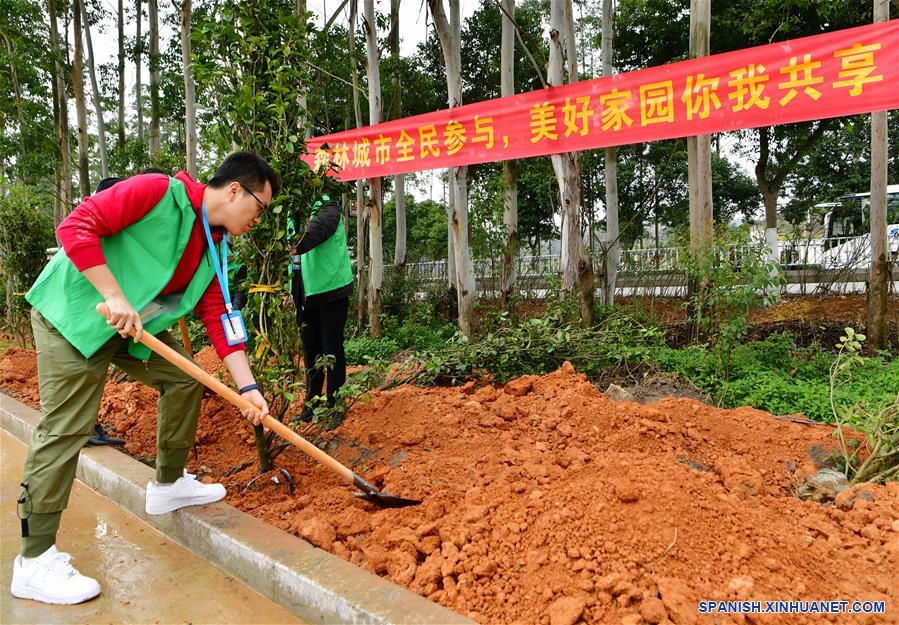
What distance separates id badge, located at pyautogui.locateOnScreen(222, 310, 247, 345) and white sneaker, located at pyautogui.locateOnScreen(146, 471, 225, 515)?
0.66 meters

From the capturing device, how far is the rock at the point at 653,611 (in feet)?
5.16

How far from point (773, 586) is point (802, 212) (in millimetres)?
18806

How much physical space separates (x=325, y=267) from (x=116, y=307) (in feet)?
5.35

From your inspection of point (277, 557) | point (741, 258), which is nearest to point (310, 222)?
point (277, 557)

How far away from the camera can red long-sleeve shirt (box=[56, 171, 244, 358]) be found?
1914mm

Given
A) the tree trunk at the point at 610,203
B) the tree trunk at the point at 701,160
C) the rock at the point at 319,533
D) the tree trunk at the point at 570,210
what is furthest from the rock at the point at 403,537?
the tree trunk at the point at 610,203

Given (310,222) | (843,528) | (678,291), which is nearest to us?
(843,528)

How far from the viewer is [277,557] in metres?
2.03

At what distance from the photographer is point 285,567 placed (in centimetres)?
197

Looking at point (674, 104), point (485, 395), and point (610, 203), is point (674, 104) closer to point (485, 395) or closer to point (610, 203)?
point (485, 395)

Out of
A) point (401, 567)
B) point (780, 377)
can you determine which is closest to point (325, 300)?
point (401, 567)

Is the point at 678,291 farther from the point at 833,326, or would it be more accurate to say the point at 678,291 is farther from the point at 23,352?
the point at 23,352

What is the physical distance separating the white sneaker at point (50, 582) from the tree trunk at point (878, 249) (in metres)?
5.60

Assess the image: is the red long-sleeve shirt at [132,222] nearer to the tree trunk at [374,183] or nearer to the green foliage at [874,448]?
the green foliage at [874,448]
